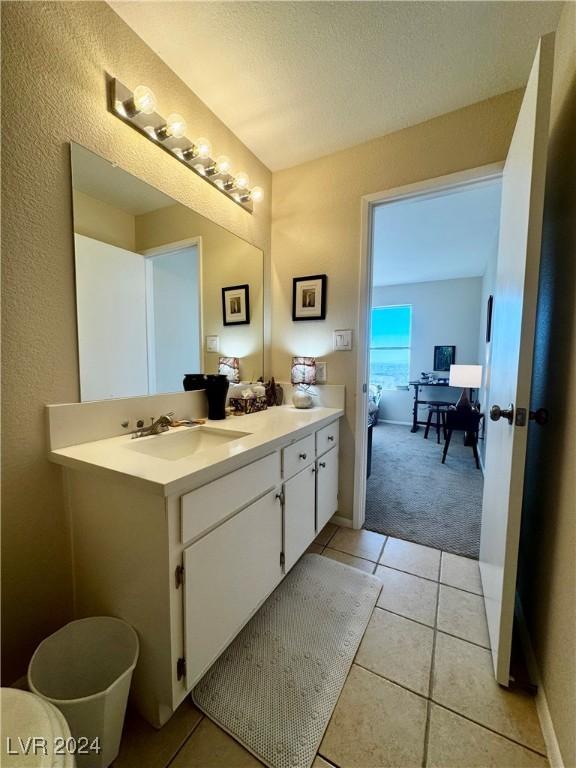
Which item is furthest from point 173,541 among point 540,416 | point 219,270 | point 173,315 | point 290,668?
point 219,270

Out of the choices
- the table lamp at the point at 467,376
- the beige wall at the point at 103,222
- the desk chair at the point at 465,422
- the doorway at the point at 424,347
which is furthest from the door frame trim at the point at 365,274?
the table lamp at the point at 467,376

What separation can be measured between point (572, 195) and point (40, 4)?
1.82m

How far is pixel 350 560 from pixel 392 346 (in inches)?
182

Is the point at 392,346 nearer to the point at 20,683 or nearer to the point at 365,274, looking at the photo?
the point at 365,274

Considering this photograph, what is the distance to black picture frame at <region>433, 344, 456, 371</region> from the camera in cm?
523

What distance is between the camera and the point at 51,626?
3.67ft

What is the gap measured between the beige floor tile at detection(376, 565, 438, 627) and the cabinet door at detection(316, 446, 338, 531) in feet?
1.32

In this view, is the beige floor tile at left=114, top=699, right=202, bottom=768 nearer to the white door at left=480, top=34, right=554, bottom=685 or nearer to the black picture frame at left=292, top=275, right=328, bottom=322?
the white door at left=480, top=34, right=554, bottom=685

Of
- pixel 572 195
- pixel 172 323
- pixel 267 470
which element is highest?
pixel 572 195

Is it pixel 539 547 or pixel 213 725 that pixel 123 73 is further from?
pixel 539 547

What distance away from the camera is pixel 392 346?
5.77 metres

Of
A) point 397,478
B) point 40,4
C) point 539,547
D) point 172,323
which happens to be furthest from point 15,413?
point 397,478

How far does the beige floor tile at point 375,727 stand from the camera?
0.90 meters

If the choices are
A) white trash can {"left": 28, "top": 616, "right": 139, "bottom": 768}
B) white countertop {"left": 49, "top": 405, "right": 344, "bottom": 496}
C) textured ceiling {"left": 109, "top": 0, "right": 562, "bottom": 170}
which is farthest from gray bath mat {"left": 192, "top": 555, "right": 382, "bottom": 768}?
textured ceiling {"left": 109, "top": 0, "right": 562, "bottom": 170}
